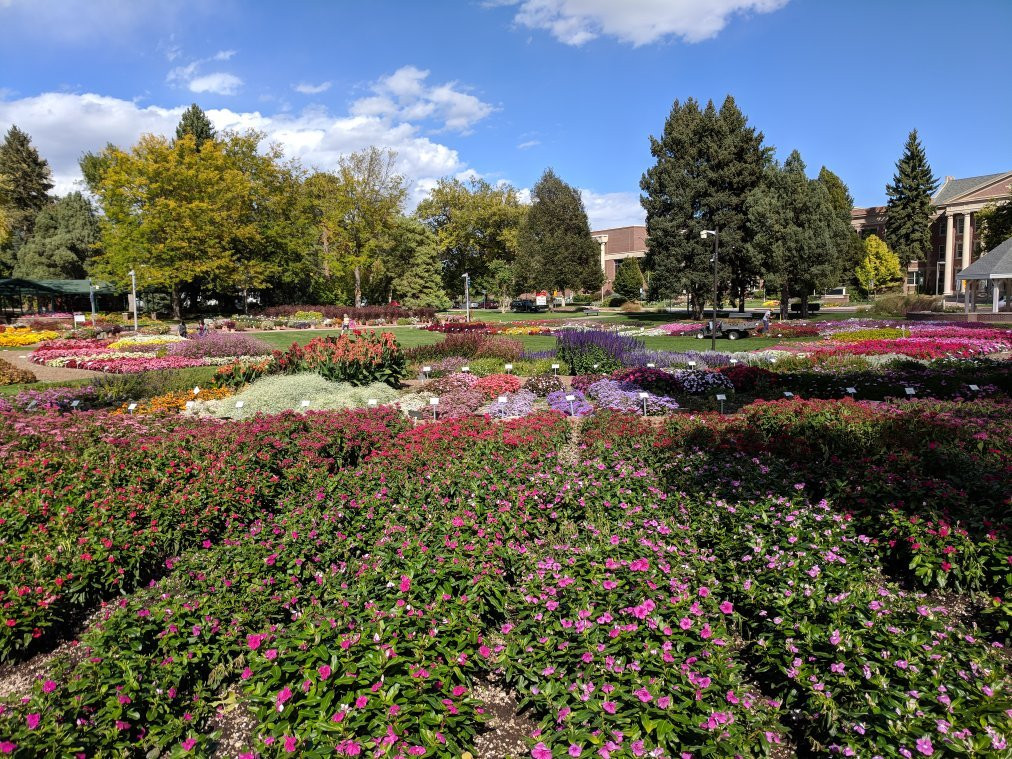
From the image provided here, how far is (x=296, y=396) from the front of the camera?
10695mm

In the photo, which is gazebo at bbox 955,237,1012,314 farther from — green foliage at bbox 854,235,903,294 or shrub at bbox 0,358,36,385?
shrub at bbox 0,358,36,385

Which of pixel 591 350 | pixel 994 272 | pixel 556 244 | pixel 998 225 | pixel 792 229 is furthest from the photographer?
pixel 556 244

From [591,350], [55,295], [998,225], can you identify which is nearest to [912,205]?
[998,225]

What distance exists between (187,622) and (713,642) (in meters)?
3.10

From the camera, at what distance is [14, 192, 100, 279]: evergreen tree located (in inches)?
2005

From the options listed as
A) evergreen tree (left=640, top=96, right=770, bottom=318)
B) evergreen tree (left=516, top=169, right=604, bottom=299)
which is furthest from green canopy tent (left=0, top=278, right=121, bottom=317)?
evergreen tree (left=640, top=96, right=770, bottom=318)

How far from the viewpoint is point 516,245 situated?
5841 centimetres

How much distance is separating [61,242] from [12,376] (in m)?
46.4

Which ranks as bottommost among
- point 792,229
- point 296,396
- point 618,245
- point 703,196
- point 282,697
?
point 282,697

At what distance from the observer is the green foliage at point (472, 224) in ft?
193

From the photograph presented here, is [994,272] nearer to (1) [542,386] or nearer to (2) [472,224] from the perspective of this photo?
(1) [542,386]

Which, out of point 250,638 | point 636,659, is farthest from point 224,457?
point 636,659

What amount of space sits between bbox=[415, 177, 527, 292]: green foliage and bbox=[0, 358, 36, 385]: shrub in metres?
43.8

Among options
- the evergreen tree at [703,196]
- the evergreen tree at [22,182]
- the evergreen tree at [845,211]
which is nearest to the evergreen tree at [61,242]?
the evergreen tree at [22,182]
